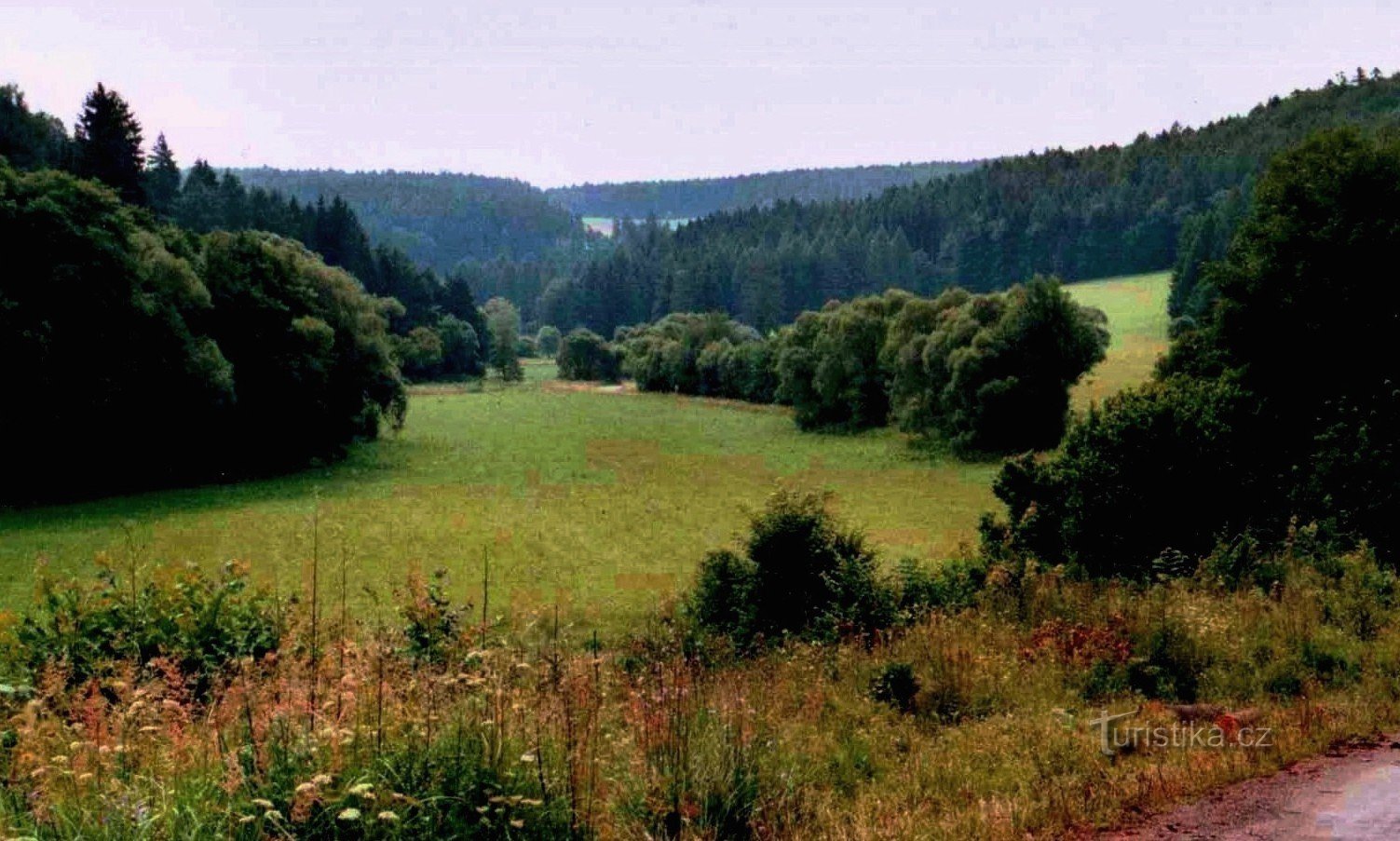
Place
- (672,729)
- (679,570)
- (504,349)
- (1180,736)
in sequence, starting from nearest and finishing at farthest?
(672,729) < (1180,736) < (679,570) < (504,349)

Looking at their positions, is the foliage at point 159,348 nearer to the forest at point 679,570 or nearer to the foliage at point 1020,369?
the forest at point 679,570

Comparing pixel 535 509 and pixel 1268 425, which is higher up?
pixel 1268 425

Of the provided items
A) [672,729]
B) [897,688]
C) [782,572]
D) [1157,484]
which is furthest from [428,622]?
[1157,484]

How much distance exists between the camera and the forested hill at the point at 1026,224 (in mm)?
147750

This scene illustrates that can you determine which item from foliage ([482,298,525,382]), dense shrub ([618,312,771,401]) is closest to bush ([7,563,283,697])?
dense shrub ([618,312,771,401])

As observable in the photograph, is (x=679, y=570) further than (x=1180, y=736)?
Yes

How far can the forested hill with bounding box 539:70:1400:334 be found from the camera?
147750 millimetres

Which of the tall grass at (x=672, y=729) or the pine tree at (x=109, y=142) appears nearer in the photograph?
the tall grass at (x=672, y=729)

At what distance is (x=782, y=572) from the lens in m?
18.6

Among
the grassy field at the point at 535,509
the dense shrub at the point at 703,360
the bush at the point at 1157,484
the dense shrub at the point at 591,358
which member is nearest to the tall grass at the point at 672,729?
the grassy field at the point at 535,509

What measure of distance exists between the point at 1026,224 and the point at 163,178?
421ft

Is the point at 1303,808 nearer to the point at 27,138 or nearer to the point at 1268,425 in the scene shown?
the point at 1268,425

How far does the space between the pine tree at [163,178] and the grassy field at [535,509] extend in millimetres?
41043

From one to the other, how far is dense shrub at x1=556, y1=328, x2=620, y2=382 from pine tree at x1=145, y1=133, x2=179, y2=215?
185 feet
